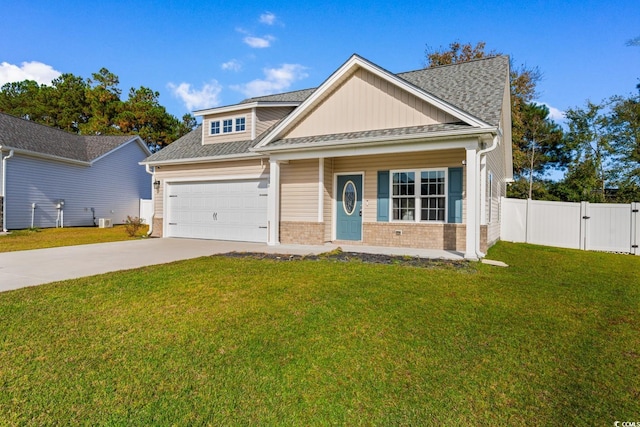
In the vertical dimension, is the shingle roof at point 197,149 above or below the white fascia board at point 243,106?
below

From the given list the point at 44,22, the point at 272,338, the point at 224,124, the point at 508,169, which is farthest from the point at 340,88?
the point at 44,22

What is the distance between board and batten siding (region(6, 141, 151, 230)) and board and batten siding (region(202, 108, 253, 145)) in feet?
32.1

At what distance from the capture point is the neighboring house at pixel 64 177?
15711 mm

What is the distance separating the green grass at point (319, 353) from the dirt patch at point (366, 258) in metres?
1.46

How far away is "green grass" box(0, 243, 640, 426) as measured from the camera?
2422 mm

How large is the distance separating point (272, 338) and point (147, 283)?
3.09 metres

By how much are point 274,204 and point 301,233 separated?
1.22 meters

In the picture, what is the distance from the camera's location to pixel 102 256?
27.5 feet

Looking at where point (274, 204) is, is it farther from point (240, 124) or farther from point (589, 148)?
point (589, 148)

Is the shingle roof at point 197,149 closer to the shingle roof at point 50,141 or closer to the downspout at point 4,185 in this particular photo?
the downspout at point 4,185

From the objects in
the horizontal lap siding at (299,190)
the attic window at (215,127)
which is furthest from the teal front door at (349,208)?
the attic window at (215,127)

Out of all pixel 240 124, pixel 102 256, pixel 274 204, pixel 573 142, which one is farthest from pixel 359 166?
pixel 573 142

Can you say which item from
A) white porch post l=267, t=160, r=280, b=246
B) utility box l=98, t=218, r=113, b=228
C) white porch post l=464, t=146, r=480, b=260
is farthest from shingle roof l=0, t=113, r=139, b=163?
white porch post l=464, t=146, r=480, b=260

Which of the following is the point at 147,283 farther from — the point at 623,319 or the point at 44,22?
the point at 44,22
